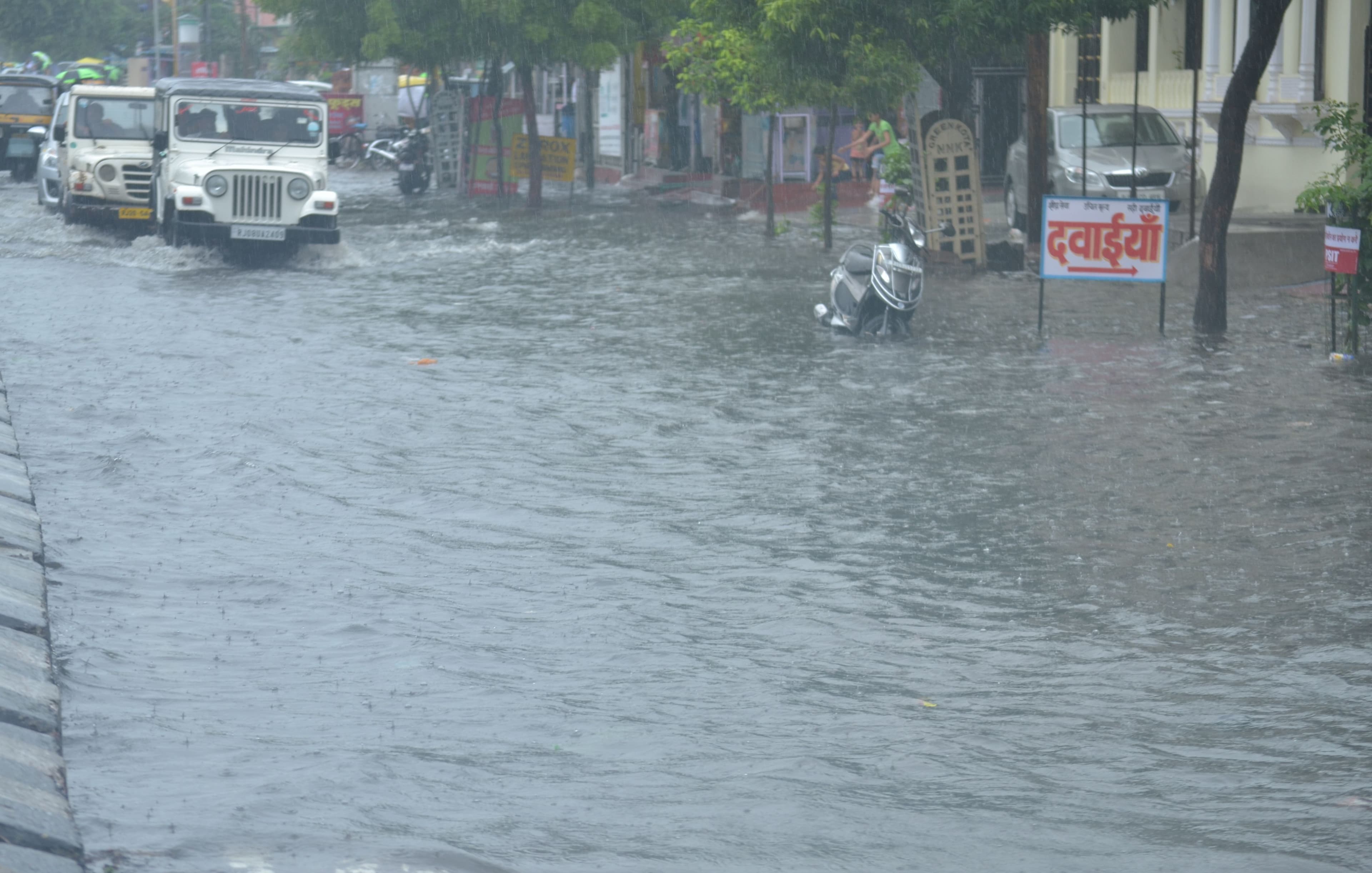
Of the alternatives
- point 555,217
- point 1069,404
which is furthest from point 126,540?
point 555,217

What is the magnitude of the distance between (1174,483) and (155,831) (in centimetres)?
635

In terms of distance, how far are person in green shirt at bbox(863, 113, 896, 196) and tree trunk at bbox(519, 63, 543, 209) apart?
232 inches

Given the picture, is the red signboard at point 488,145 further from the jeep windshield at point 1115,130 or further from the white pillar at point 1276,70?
the white pillar at point 1276,70

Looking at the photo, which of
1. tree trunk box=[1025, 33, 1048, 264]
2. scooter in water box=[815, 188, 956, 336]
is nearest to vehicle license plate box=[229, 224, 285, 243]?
scooter in water box=[815, 188, 956, 336]

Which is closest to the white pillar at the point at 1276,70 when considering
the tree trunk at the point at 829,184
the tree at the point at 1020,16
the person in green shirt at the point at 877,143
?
the person in green shirt at the point at 877,143

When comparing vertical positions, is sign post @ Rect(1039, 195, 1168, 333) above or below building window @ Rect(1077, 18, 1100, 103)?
below

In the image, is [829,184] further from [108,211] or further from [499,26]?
[499,26]

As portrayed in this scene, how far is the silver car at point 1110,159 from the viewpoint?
24.5m

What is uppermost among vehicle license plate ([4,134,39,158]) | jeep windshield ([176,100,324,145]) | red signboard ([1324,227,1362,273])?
vehicle license plate ([4,134,39,158])

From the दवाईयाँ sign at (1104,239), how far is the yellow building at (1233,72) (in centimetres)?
614

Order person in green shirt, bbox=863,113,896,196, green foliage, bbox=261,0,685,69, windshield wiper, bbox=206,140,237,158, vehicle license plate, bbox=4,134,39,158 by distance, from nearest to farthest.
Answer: windshield wiper, bbox=206,140,237,158
person in green shirt, bbox=863,113,896,196
green foliage, bbox=261,0,685,69
vehicle license plate, bbox=4,134,39,158

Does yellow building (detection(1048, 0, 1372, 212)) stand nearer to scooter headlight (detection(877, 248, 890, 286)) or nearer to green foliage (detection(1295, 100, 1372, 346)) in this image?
scooter headlight (detection(877, 248, 890, 286))

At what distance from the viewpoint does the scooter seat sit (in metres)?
16.1

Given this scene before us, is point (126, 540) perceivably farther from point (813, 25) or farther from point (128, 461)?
point (813, 25)
